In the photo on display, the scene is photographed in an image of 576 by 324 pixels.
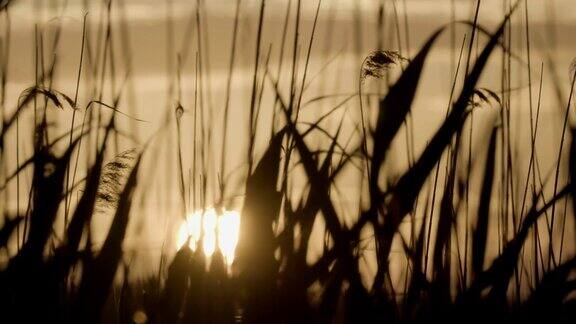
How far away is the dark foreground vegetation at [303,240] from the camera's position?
111 cm

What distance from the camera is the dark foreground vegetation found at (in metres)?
1.11

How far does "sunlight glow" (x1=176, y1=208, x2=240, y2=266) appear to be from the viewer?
1.20 metres

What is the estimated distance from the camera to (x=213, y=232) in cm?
122

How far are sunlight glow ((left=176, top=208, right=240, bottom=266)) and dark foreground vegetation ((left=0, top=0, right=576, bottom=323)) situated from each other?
1.0 inches

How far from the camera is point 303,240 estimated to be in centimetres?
118

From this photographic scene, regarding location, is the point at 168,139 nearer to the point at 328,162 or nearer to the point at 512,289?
the point at 328,162

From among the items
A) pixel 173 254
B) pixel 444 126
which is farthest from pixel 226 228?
pixel 444 126

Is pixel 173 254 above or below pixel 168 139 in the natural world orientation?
below

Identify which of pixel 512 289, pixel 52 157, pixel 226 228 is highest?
pixel 52 157

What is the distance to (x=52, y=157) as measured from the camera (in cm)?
124

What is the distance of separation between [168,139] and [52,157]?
206 mm

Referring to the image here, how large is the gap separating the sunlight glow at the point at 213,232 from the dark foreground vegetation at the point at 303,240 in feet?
0.08

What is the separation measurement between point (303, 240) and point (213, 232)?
0.14 metres

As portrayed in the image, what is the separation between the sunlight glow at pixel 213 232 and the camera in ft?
3.94
